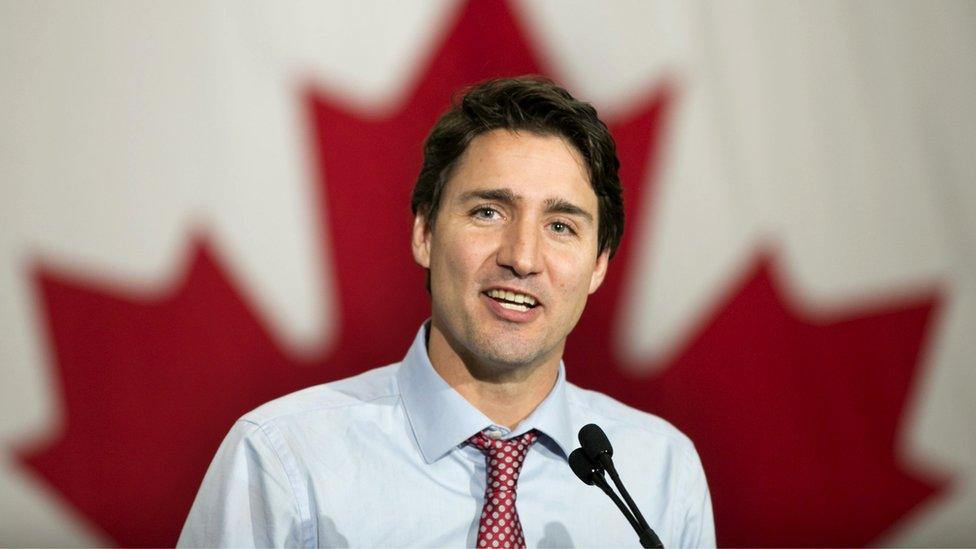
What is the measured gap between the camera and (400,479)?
5.04ft

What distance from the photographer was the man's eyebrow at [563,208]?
61.8 inches

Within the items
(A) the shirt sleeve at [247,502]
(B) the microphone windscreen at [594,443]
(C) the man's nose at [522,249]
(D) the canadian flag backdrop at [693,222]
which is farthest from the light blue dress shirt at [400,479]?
(D) the canadian flag backdrop at [693,222]

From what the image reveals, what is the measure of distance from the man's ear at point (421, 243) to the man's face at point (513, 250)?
0.17 ft

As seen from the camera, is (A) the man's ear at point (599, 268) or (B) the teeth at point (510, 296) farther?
(A) the man's ear at point (599, 268)

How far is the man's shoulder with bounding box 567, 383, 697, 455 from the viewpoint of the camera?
5.78 ft

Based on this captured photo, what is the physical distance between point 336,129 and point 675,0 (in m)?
0.82

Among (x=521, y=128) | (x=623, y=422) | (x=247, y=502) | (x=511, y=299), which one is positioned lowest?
(x=247, y=502)

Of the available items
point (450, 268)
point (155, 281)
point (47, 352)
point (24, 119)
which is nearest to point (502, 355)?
point (450, 268)

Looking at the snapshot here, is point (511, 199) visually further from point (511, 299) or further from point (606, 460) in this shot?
point (606, 460)

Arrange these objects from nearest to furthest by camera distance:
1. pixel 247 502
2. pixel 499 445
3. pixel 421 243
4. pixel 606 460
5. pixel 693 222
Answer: pixel 606 460, pixel 247 502, pixel 499 445, pixel 421 243, pixel 693 222

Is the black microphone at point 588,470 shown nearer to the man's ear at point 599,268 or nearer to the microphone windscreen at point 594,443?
the microphone windscreen at point 594,443

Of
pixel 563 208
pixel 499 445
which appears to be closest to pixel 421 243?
pixel 563 208

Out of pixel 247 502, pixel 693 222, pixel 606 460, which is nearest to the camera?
pixel 606 460

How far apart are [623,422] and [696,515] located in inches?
8.1
